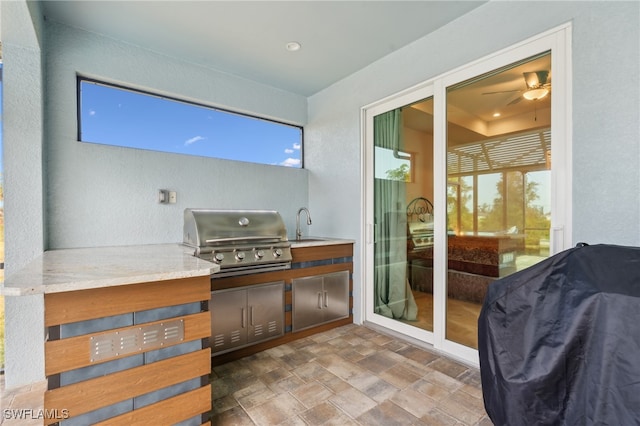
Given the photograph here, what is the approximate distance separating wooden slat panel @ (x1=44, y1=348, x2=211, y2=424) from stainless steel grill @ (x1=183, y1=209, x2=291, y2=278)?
39.6 inches

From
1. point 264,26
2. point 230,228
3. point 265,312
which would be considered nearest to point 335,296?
point 265,312

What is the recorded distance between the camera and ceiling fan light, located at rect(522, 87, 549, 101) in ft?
6.55

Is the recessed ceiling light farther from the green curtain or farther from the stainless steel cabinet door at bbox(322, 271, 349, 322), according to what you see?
the stainless steel cabinet door at bbox(322, 271, 349, 322)

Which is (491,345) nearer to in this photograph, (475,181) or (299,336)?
(475,181)

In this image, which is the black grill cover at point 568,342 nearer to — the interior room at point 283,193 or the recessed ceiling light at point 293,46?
the interior room at point 283,193

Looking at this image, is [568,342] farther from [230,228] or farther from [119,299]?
[230,228]

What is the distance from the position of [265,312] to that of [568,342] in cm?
217

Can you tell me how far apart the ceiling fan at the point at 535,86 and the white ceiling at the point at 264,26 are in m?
0.71

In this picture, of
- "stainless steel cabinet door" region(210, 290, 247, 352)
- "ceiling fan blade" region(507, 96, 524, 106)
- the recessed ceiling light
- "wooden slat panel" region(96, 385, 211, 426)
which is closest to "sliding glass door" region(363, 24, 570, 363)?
"ceiling fan blade" region(507, 96, 524, 106)

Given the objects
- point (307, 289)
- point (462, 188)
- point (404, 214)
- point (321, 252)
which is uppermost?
point (462, 188)

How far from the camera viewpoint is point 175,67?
117 inches

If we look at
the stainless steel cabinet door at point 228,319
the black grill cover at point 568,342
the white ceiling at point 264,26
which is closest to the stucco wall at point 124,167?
the white ceiling at point 264,26

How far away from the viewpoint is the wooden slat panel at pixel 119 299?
1173mm

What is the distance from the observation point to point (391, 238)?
3.09m
